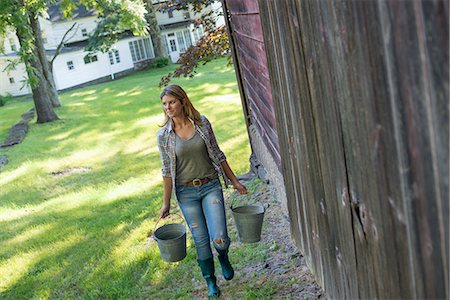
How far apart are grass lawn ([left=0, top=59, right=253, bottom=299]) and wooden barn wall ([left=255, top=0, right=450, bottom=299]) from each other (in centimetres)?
358

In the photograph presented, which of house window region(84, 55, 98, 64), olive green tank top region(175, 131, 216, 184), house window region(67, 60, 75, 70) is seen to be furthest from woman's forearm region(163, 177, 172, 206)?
house window region(67, 60, 75, 70)

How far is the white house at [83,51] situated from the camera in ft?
138

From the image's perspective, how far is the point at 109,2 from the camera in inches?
847

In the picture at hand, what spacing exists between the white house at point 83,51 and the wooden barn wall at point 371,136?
37.8 meters

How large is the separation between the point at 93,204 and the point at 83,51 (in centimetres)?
3402

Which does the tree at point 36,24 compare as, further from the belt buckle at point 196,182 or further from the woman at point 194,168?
the belt buckle at point 196,182

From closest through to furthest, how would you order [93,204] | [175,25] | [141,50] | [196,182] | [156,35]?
[196,182] < [93,204] < [156,35] < [141,50] < [175,25]

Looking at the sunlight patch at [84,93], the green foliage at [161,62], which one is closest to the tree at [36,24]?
the sunlight patch at [84,93]

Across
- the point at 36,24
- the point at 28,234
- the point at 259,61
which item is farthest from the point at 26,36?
the point at 259,61

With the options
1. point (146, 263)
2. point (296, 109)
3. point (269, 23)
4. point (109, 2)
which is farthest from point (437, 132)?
point (109, 2)

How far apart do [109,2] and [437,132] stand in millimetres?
21408

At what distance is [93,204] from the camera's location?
446 inches

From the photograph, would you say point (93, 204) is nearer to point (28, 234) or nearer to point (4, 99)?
point (28, 234)

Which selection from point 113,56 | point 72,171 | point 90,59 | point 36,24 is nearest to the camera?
point 72,171
